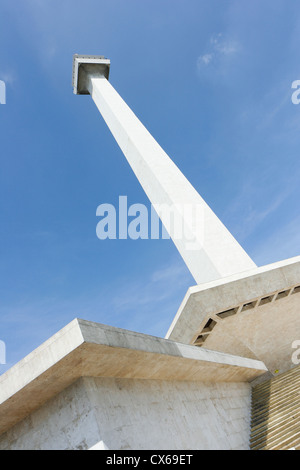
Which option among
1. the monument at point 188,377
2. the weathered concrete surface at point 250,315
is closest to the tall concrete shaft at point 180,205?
the monument at point 188,377

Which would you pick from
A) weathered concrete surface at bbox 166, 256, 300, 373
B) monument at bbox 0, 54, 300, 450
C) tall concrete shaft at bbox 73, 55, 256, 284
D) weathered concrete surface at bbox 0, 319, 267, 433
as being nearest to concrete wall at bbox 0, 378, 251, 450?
monument at bbox 0, 54, 300, 450

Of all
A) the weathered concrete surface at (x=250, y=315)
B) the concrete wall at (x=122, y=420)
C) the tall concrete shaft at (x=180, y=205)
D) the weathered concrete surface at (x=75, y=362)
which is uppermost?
the tall concrete shaft at (x=180, y=205)

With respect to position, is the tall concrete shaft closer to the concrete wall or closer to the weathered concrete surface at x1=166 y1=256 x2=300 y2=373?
the weathered concrete surface at x1=166 y1=256 x2=300 y2=373

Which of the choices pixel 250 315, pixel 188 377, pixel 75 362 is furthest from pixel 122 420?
pixel 250 315

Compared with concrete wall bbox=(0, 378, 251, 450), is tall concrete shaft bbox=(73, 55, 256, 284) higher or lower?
higher

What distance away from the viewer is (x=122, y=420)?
15.4 ft

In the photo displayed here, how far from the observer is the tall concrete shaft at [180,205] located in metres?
14.0

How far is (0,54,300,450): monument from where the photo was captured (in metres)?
4.48

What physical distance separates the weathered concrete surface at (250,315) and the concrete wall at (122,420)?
3896 mm

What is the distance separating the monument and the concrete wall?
2 cm

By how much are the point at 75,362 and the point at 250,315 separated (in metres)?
8.86

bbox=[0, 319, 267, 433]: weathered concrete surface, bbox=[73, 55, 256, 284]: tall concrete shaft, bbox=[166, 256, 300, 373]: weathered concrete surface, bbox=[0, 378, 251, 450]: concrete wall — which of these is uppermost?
bbox=[73, 55, 256, 284]: tall concrete shaft

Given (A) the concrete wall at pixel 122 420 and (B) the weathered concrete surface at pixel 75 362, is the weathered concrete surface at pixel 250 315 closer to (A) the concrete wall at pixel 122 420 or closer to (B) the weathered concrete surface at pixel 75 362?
(A) the concrete wall at pixel 122 420
